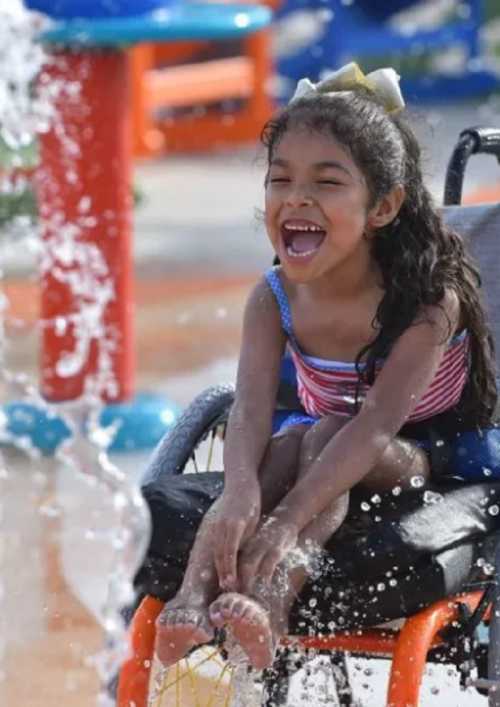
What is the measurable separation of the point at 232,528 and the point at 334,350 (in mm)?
356

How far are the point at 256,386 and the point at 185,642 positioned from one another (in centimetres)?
46

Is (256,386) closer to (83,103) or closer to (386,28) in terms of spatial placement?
(83,103)

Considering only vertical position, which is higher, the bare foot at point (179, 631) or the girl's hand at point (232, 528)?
the girl's hand at point (232, 528)

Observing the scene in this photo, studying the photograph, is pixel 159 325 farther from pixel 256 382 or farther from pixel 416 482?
pixel 416 482

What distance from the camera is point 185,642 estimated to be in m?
2.34

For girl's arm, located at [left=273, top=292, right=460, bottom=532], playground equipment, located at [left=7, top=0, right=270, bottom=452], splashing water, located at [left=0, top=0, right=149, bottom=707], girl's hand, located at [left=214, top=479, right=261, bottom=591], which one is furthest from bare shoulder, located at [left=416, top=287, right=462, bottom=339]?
playground equipment, located at [left=7, top=0, right=270, bottom=452]

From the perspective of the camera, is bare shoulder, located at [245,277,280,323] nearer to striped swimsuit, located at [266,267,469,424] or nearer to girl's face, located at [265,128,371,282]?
striped swimsuit, located at [266,267,469,424]

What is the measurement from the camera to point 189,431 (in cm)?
293

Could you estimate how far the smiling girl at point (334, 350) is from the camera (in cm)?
241

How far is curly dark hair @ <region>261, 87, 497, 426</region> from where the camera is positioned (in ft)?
8.41

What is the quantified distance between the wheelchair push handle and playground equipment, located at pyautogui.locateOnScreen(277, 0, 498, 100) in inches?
322

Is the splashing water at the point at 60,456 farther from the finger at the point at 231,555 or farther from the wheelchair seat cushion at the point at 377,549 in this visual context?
the finger at the point at 231,555

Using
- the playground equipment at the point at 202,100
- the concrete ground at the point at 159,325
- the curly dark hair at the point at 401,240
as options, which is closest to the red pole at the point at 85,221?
the concrete ground at the point at 159,325

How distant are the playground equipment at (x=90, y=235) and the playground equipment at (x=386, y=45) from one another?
6165 mm
